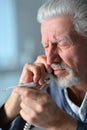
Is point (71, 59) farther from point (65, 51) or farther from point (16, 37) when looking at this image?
point (16, 37)

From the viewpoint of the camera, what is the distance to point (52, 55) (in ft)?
3.87

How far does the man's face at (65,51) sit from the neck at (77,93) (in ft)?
0.32

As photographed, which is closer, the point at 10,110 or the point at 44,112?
the point at 44,112

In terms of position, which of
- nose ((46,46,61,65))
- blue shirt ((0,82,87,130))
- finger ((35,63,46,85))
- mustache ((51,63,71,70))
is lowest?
blue shirt ((0,82,87,130))

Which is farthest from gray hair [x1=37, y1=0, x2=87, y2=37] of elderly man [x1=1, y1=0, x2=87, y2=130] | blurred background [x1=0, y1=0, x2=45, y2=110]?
blurred background [x1=0, y1=0, x2=45, y2=110]

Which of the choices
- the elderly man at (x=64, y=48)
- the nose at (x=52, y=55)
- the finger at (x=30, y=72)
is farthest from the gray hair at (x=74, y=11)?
the finger at (x=30, y=72)

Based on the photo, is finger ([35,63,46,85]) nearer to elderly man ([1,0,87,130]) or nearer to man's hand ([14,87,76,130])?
elderly man ([1,0,87,130])

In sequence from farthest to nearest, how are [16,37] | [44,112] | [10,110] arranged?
1. [16,37]
2. [10,110]
3. [44,112]

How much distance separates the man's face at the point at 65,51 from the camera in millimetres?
1183

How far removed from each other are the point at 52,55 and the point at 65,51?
0.21 ft

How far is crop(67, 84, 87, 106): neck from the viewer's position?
1305 millimetres

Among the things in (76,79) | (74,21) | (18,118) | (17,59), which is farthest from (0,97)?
(17,59)

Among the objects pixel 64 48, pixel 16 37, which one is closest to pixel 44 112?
pixel 64 48

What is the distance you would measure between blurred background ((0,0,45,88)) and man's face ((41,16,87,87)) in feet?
3.86
